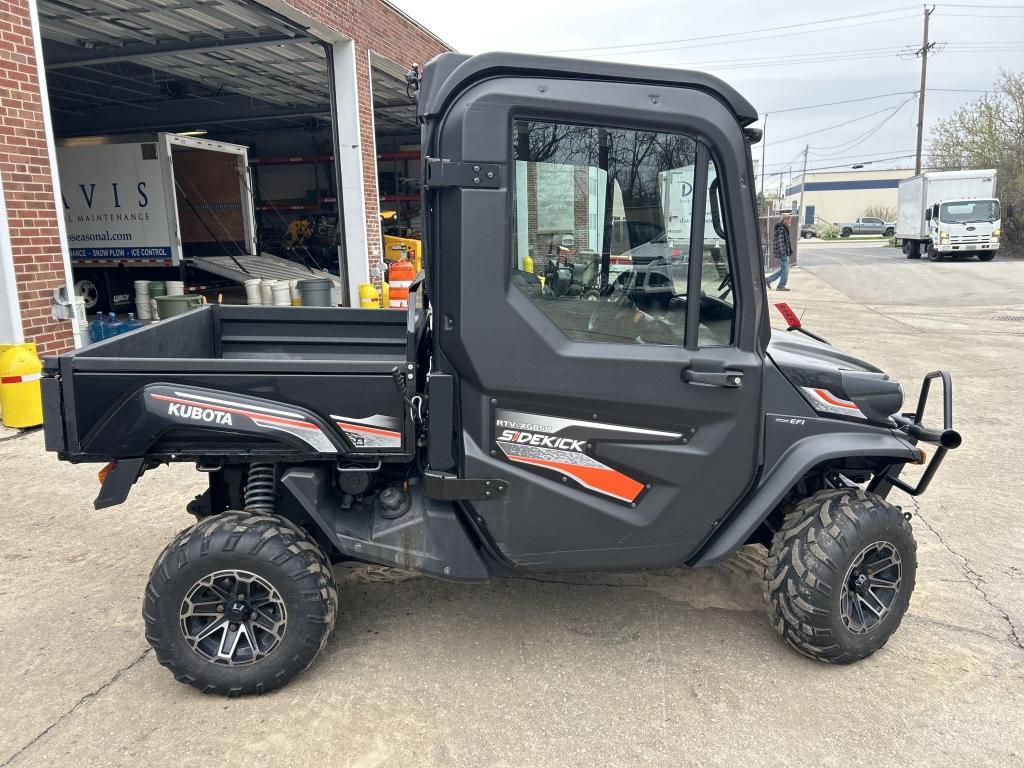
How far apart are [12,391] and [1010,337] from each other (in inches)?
542

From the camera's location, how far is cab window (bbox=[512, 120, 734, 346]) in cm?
280

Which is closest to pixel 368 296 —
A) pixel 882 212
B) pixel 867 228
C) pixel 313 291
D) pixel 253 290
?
pixel 313 291

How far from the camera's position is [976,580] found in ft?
13.3

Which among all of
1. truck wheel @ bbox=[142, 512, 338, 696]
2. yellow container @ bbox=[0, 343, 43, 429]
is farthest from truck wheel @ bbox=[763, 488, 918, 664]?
yellow container @ bbox=[0, 343, 43, 429]

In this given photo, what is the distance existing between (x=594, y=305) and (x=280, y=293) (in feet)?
33.3

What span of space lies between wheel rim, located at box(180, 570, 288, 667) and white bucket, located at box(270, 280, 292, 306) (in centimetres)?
973

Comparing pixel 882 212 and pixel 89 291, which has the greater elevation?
pixel 882 212

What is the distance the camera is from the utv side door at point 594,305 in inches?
109

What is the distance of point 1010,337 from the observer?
12375mm

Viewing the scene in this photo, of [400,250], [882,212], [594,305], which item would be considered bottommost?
[594,305]

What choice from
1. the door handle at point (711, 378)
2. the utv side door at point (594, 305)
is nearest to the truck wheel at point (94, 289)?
the utv side door at point (594, 305)

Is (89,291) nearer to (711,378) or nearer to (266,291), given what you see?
(266,291)

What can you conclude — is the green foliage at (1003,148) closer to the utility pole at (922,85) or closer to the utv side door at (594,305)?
the utility pole at (922,85)

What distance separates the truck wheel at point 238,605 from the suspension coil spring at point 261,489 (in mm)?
120
